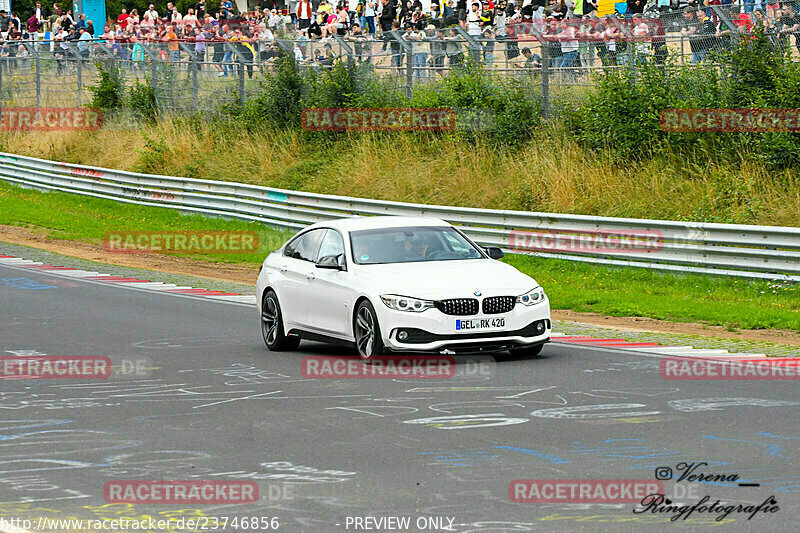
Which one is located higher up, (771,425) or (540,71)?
(540,71)

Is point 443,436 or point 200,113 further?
point 200,113

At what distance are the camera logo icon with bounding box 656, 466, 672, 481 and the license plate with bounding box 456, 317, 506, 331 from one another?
4705mm

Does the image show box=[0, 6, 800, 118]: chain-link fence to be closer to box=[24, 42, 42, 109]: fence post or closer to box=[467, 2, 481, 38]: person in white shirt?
box=[24, 42, 42, 109]: fence post

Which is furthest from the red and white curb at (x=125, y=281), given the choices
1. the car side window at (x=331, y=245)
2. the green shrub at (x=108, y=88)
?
the green shrub at (x=108, y=88)

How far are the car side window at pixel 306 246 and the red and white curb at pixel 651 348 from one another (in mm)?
2965

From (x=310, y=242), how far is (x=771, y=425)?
6.66 metres

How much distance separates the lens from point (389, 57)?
3030 centimetres

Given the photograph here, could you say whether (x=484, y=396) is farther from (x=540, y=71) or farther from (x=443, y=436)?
(x=540, y=71)

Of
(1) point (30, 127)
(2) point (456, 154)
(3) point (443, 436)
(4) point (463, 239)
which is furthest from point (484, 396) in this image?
(1) point (30, 127)

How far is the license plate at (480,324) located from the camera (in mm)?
12398

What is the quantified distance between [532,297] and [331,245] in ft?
8.25

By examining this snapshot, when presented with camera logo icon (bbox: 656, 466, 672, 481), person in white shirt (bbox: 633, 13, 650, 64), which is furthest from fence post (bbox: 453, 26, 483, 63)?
camera logo icon (bbox: 656, 466, 672, 481)

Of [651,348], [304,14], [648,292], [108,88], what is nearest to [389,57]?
[304,14]

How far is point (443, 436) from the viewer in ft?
29.7
